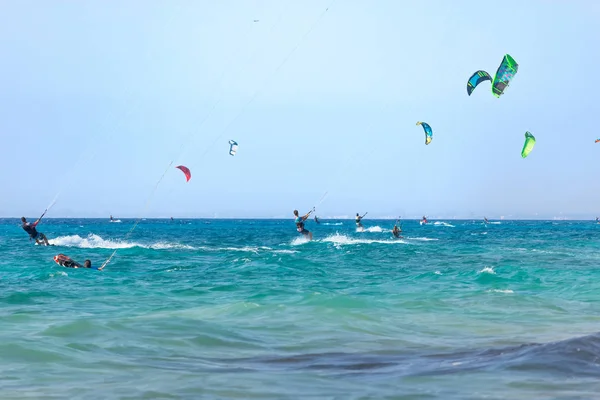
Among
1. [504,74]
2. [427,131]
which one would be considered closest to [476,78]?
[504,74]

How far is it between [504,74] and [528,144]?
559 centimetres

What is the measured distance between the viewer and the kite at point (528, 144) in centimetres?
3048

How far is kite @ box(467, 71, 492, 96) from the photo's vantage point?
1162 inches

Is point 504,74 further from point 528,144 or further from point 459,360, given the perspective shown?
point 459,360

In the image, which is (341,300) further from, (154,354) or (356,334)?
(154,354)

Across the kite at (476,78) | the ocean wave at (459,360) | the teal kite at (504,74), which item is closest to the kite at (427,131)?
the kite at (476,78)

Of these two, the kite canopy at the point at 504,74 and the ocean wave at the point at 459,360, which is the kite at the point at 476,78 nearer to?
the kite canopy at the point at 504,74

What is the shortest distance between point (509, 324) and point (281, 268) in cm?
1642

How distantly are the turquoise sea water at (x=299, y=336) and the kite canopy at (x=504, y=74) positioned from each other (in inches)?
276

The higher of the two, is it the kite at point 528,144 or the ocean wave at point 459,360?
the kite at point 528,144

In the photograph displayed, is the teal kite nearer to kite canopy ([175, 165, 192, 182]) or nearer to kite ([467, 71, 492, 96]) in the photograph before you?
kite ([467, 71, 492, 96])

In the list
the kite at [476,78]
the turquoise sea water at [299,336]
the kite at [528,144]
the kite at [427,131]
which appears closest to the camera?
the turquoise sea water at [299,336]

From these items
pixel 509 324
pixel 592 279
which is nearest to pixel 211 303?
pixel 509 324

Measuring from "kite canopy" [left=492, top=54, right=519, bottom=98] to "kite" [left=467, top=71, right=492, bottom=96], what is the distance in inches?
102
